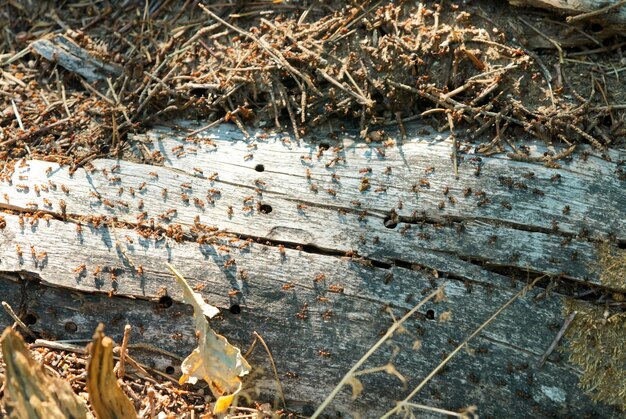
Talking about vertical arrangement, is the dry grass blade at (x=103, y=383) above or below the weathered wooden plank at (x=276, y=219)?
below

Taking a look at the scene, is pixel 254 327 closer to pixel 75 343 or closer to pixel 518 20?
pixel 75 343

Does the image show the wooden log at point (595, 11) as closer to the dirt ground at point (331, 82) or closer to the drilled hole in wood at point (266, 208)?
the dirt ground at point (331, 82)

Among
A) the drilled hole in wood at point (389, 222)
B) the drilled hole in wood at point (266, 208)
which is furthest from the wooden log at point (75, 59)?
the drilled hole in wood at point (389, 222)

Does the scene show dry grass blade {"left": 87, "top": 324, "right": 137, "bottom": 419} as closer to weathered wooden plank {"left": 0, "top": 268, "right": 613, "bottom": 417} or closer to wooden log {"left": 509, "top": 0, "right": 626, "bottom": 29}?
weathered wooden plank {"left": 0, "top": 268, "right": 613, "bottom": 417}

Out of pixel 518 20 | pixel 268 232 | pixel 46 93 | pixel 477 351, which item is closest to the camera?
pixel 477 351

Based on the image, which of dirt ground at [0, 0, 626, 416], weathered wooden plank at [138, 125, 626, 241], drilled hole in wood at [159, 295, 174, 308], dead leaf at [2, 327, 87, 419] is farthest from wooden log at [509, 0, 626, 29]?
dead leaf at [2, 327, 87, 419]

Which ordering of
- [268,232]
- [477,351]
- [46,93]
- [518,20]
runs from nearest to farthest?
[477,351] < [268,232] < [518,20] < [46,93]

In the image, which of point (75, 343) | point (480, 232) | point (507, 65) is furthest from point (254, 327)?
point (507, 65)

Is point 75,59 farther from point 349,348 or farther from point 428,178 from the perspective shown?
point 349,348
